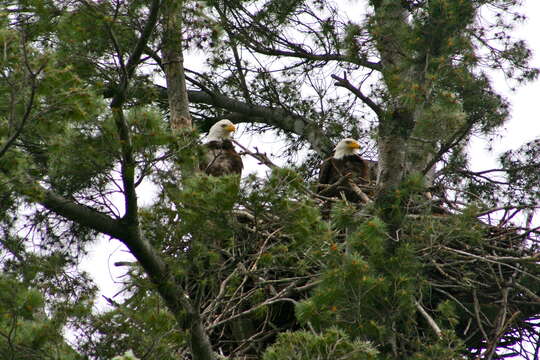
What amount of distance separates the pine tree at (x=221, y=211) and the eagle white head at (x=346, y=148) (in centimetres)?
158

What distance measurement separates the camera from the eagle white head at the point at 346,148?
8.86 metres

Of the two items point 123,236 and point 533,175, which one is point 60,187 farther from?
point 533,175

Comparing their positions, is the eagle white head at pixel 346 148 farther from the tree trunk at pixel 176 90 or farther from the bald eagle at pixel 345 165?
the tree trunk at pixel 176 90

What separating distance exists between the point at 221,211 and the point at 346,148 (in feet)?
13.5

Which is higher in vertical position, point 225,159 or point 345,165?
point 225,159

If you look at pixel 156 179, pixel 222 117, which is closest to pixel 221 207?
pixel 156 179

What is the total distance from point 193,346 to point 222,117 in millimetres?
5372

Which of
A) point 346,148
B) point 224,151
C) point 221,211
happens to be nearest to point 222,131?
point 224,151

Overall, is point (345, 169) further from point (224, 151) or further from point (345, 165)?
point (224, 151)

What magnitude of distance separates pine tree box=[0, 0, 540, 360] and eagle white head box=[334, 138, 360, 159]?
158 cm

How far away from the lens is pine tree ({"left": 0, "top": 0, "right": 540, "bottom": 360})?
4695 millimetres

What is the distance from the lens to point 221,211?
16.3 ft

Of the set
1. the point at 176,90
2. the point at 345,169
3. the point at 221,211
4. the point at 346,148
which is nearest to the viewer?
the point at 221,211

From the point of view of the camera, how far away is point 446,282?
23.1 feet
